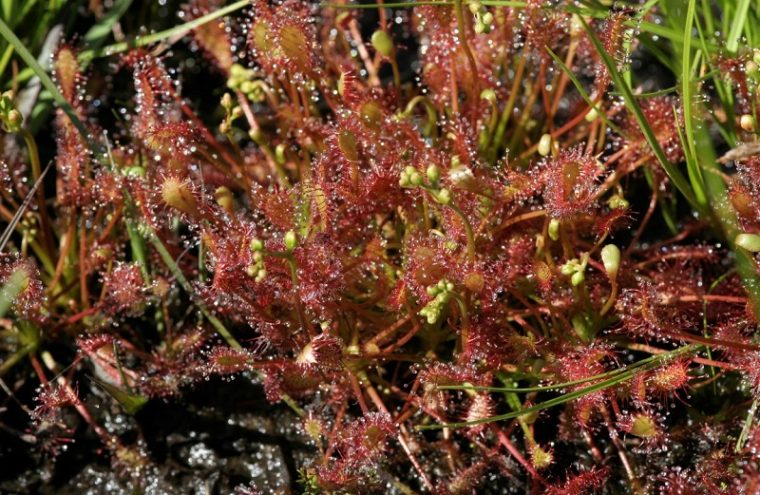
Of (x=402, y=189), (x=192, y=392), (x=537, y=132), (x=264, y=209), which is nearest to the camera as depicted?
(x=264, y=209)

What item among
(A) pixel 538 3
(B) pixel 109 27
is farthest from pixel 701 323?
(B) pixel 109 27

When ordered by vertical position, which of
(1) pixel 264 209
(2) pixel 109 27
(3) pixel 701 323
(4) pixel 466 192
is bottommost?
(3) pixel 701 323

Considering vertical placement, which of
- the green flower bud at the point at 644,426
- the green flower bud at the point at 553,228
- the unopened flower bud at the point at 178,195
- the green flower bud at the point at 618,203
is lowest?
the green flower bud at the point at 644,426

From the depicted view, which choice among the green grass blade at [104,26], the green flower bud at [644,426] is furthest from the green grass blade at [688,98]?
the green grass blade at [104,26]

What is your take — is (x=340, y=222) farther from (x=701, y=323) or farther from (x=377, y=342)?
(x=701, y=323)

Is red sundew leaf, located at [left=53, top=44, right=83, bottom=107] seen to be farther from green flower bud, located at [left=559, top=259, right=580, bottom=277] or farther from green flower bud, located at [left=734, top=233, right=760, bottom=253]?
green flower bud, located at [left=734, top=233, right=760, bottom=253]

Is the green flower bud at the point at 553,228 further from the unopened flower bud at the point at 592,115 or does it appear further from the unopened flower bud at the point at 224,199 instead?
the unopened flower bud at the point at 224,199

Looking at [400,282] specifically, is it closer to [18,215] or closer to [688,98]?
[688,98]

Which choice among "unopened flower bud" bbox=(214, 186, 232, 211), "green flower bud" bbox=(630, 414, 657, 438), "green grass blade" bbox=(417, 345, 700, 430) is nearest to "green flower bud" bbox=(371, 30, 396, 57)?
"unopened flower bud" bbox=(214, 186, 232, 211)

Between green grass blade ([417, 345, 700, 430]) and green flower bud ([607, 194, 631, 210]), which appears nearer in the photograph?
green grass blade ([417, 345, 700, 430])
